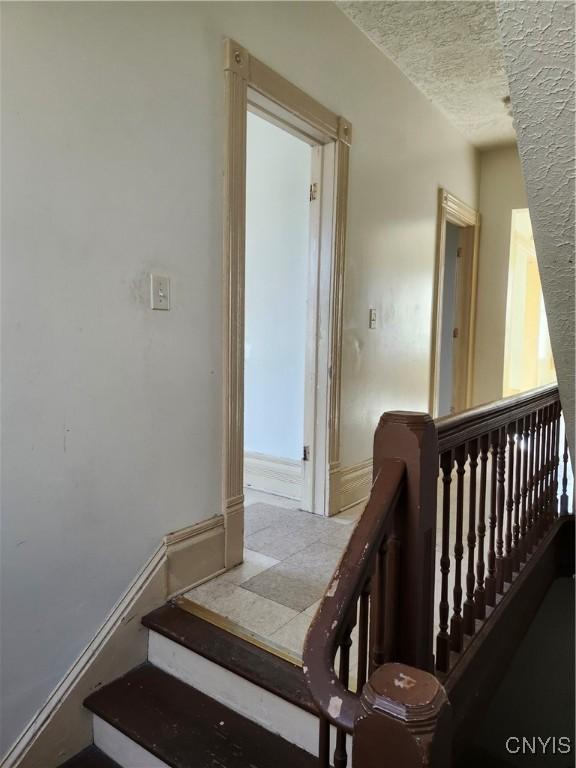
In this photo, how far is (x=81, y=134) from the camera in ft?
5.02

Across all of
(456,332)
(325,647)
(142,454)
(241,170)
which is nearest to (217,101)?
(241,170)

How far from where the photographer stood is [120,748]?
156 centimetres

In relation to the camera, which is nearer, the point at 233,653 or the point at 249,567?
the point at 233,653

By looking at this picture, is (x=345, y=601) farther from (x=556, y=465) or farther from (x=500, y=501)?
(x=556, y=465)

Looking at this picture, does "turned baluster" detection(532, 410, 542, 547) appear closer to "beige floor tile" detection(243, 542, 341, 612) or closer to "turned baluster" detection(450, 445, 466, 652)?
"beige floor tile" detection(243, 542, 341, 612)

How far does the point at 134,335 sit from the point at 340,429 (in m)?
1.43

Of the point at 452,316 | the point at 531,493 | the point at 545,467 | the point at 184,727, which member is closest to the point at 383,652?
the point at 184,727

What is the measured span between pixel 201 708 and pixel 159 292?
137 centimetres

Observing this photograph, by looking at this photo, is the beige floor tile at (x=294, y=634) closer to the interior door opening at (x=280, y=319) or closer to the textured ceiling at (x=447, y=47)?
the interior door opening at (x=280, y=319)

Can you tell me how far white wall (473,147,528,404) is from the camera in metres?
4.51

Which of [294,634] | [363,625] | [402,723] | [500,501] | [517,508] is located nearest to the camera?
[402,723]

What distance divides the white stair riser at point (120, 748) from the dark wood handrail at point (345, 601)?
0.90 meters

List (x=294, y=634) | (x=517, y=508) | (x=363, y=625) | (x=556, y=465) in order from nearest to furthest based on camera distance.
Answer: (x=363, y=625) → (x=294, y=634) → (x=517, y=508) → (x=556, y=465)

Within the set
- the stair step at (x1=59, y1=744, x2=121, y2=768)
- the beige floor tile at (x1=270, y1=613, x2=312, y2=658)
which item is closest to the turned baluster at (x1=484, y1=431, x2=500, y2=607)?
the beige floor tile at (x1=270, y1=613, x2=312, y2=658)
